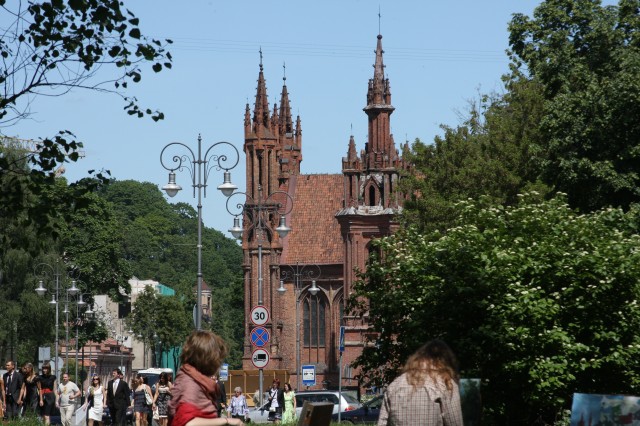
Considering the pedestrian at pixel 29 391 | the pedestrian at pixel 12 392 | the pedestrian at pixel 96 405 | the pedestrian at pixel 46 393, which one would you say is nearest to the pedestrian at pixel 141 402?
the pedestrian at pixel 96 405

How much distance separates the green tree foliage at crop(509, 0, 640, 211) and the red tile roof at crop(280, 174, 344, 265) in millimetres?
66221

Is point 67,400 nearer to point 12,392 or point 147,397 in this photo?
point 12,392

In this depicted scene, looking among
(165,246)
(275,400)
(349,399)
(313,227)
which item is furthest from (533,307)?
(165,246)

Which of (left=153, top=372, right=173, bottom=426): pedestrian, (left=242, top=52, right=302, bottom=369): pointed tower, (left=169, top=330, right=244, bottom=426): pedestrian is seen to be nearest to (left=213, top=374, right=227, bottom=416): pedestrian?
(left=169, top=330, right=244, bottom=426): pedestrian

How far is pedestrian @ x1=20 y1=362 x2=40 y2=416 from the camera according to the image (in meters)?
29.5

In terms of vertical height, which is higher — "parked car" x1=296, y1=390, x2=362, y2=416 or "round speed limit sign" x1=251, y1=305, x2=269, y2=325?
"round speed limit sign" x1=251, y1=305, x2=269, y2=325

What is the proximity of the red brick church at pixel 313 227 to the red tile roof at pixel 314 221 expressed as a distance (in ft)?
0.24

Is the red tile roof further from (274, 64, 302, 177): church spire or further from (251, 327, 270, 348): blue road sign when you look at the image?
(251, 327, 270, 348): blue road sign

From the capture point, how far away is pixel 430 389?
9.07 metres

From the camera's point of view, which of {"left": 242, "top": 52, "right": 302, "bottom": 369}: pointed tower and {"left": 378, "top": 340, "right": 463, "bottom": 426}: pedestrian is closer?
{"left": 378, "top": 340, "right": 463, "bottom": 426}: pedestrian

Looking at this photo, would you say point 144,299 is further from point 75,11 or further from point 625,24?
point 75,11

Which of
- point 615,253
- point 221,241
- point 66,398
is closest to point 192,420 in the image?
point 615,253

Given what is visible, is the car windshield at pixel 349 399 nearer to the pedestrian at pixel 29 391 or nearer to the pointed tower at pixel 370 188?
the pedestrian at pixel 29 391

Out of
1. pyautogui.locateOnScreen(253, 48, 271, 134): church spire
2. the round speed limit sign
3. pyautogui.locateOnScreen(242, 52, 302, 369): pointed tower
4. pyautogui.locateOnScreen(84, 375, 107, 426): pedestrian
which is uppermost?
pyautogui.locateOnScreen(253, 48, 271, 134): church spire
